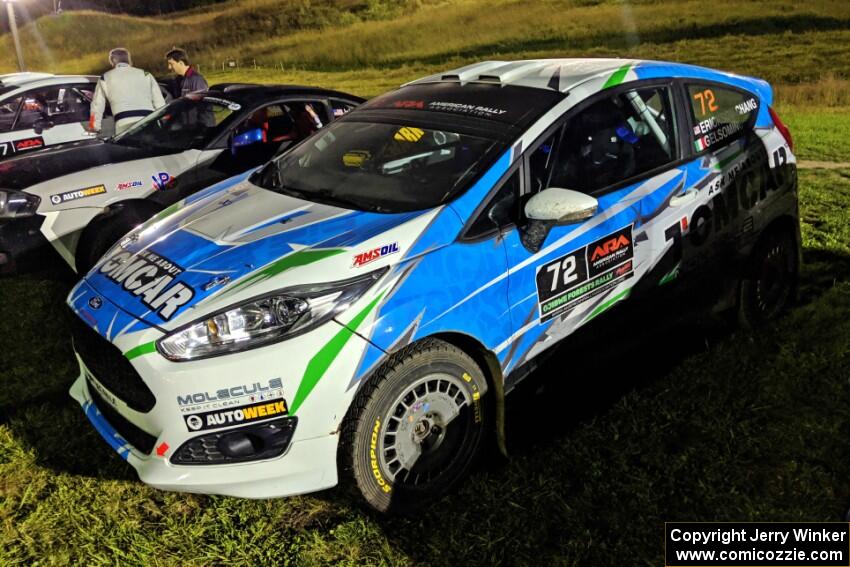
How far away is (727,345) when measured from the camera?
3.92m

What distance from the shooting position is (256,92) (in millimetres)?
5637

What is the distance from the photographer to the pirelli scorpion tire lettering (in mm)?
2449

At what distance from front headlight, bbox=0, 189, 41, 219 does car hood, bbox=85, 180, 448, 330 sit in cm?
213

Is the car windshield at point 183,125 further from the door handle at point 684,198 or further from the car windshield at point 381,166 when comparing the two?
the door handle at point 684,198

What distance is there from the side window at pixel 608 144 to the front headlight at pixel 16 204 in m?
3.75

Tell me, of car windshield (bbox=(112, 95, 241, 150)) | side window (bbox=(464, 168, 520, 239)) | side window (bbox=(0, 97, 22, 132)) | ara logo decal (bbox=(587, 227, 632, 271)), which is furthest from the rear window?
side window (bbox=(0, 97, 22, 132))

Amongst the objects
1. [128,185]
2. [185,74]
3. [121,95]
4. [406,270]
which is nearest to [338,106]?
[128,185]

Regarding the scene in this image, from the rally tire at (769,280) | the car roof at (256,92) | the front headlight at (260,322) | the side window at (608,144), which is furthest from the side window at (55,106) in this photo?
the rally tire at (769,280)

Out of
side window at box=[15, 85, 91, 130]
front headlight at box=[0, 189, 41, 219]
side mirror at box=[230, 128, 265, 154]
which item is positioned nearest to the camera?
front headlight at box=[0, 189, 41, 219]

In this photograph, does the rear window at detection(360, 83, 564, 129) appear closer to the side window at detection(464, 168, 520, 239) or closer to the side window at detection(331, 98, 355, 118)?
the side window at detection(464, 168, 520, 239)

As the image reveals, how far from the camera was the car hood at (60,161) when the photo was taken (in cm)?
496

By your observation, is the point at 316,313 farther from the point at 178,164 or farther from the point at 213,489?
the point at 178,164

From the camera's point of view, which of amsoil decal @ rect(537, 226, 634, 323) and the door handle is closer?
amsoil decal @ rect(537, 226, 634, 323)

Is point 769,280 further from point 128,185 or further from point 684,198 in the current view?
point 128,185
